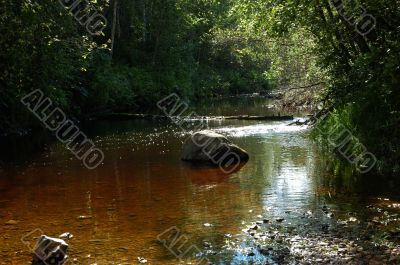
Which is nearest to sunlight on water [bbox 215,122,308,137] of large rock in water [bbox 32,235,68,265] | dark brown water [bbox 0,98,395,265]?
dark brown water [bbox 0,98,395,265]

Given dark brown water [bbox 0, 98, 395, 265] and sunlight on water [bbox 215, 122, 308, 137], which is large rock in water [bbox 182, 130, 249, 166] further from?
sunlight on water [bbox 215, 122, 308, 137]

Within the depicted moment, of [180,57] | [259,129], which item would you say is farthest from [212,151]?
[180,57]

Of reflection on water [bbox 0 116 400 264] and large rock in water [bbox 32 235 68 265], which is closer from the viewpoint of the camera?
large rock in water [bbox 32 235 68 265]

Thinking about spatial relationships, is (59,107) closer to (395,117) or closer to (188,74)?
(395,117)

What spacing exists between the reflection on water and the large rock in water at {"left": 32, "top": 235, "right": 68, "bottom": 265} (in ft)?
0.77

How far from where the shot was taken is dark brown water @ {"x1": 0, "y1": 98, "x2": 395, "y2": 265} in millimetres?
7926

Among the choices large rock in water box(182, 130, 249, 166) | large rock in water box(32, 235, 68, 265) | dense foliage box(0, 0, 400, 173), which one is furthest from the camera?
large rock in water box(182, 130, 249, 166)

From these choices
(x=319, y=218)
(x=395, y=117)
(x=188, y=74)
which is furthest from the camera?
(x=188, y=74)

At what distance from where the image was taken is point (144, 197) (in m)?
10.9

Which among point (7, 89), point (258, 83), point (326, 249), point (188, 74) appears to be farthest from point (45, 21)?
point (258, 83)

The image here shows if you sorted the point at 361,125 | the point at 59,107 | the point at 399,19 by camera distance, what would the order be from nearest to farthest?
the point at 399,19 → the point at 361,125 → the point at 59,107

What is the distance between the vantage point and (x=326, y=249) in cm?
715

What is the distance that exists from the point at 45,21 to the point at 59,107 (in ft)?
22.6

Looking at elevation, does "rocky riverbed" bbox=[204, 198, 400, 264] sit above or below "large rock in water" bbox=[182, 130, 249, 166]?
below
